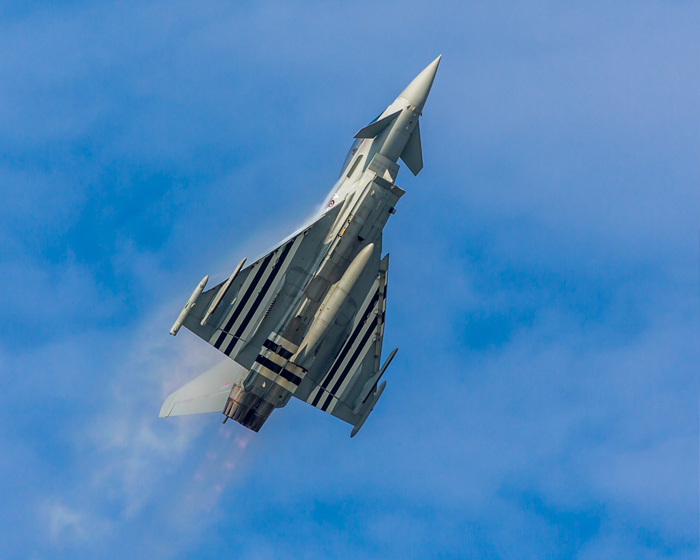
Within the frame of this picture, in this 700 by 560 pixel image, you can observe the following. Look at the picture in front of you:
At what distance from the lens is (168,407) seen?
3906 centimetres

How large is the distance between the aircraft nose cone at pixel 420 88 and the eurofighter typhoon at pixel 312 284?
0.05 metres

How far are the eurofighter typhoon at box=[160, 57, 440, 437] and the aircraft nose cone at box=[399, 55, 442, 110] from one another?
5 cm

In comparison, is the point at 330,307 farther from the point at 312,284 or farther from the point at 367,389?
the point at 367,389

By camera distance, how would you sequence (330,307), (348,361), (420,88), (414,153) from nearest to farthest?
(330,307) → (420,88) → (414,153) → (348,361)

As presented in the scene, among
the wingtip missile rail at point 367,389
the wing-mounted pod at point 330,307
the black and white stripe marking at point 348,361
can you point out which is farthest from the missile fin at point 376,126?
the wingtip missile rail at point 367,389

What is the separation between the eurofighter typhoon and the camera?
3597cm

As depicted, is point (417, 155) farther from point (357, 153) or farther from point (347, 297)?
point (347, 297)

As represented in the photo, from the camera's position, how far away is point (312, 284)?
36531mm

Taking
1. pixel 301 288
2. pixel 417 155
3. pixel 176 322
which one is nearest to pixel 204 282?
pixel 176 322

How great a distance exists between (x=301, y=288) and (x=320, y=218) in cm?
348

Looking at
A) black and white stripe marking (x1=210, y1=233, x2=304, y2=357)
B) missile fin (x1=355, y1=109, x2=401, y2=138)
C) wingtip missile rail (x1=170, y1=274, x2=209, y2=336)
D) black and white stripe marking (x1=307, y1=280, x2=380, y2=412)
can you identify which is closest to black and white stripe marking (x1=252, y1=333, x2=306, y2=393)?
black and white stripe marking (x1=210, y1=233, x2=304, y2=357)

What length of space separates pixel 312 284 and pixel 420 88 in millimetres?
10768

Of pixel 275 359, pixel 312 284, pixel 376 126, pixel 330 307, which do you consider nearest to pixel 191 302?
pixel 275 359

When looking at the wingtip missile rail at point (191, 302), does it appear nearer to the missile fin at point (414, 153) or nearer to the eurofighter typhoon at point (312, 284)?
A: the eurofighter typhoon at point (312, 284)
